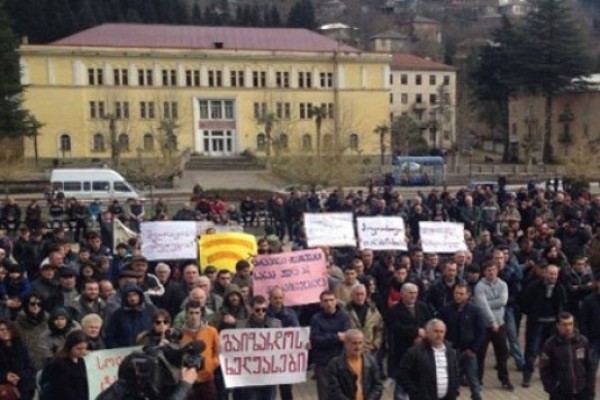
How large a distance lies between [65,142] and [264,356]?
67532mm

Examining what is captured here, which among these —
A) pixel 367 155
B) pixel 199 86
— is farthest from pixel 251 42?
pixel 367 155

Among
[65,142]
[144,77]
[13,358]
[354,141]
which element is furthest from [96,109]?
[13,358]

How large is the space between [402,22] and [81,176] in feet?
436

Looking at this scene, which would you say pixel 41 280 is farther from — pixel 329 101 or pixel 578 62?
pixel 329 101

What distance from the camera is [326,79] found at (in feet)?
251

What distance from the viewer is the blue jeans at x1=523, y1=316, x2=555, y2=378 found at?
9648 millimetres

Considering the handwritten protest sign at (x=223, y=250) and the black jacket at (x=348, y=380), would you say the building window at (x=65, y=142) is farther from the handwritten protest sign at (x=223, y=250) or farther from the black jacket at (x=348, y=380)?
the black jacket at (x=348, y=380)

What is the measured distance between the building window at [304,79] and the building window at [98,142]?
19271 mm

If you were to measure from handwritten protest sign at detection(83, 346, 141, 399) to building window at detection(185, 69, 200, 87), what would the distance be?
2701 inches

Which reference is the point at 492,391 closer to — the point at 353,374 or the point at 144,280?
the point at 353,374

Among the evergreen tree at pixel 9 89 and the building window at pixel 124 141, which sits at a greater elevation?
the evergreen tree at pixel 9 89

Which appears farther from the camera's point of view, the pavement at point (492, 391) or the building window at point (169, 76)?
the building window at point (169, 76)

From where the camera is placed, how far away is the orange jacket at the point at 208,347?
23.9ft

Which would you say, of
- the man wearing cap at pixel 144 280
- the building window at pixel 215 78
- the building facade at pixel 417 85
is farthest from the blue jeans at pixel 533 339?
the building facade at pixel 417 85
